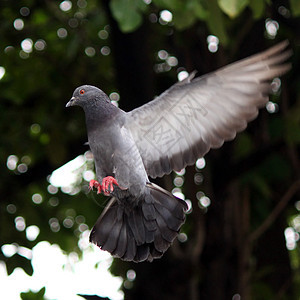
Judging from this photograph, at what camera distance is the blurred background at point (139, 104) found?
535 centimetres

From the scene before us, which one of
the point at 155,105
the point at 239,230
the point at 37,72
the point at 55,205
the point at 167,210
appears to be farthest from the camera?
the point at 55,205

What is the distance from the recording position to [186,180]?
19.3ft

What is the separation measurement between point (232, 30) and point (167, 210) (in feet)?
13.3

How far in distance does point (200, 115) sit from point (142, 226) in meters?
0.55

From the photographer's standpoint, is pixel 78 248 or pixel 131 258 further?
pixel 78 248

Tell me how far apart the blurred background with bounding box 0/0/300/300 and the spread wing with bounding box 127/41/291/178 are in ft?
7.61

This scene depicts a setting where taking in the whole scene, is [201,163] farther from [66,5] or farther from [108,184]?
[108,184]

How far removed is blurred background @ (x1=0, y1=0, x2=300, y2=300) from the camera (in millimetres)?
5352

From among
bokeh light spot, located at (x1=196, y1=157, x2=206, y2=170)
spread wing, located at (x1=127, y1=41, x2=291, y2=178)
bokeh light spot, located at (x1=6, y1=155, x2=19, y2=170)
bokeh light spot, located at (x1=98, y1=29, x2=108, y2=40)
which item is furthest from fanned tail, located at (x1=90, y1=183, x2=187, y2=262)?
bokeh light spot, located at (x1=98, y1=29, x2=108, y2=40)

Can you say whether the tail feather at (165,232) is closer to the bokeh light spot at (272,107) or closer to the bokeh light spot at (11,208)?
the bokeh light spot at (11,208)

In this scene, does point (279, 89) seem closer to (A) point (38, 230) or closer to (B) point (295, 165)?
(B) point (295, 165)

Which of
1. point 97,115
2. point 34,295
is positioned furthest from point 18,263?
point 97,115

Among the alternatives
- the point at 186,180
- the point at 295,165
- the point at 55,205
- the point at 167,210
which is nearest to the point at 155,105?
the point at 167,210

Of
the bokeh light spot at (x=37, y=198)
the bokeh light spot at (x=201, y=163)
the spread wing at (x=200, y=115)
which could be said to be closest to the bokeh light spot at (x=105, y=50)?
the bokeh light spot at (x=201, y=163)
